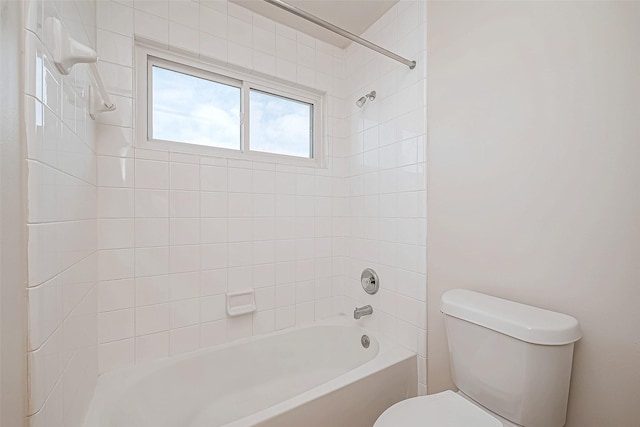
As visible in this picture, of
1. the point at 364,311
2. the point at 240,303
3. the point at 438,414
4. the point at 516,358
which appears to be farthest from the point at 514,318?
the point at 240,303

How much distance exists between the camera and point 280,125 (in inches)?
76.4

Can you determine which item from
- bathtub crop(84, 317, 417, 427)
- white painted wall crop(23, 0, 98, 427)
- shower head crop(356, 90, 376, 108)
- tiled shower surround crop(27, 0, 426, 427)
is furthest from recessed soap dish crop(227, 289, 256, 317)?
shower head crop(356, 90, 376, 108)

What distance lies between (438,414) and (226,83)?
6.55 feet

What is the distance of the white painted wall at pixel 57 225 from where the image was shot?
1.96ft

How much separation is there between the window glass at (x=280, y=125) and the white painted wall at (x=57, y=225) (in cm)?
88

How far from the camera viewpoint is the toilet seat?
0.96 m

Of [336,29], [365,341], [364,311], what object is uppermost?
[336,29]

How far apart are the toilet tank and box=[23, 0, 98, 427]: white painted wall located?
4.25 feet

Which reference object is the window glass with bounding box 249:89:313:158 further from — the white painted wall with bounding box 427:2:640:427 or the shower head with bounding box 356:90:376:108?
the white painted wall with bounding box 427:2:640:427

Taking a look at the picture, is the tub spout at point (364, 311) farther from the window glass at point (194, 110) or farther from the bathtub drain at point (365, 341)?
the window glass at point (194, 110)

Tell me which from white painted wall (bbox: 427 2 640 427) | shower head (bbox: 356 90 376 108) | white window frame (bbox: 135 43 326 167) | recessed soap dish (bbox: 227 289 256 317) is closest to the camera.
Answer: white painted wall (bbox: 427 2 640 427)

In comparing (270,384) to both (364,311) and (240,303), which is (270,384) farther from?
(364,311)

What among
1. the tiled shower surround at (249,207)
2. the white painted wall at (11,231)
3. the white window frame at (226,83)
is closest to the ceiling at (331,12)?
the tiled shower surround at (249,207)

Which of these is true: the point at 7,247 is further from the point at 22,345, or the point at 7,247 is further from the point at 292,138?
the point at 292,138
